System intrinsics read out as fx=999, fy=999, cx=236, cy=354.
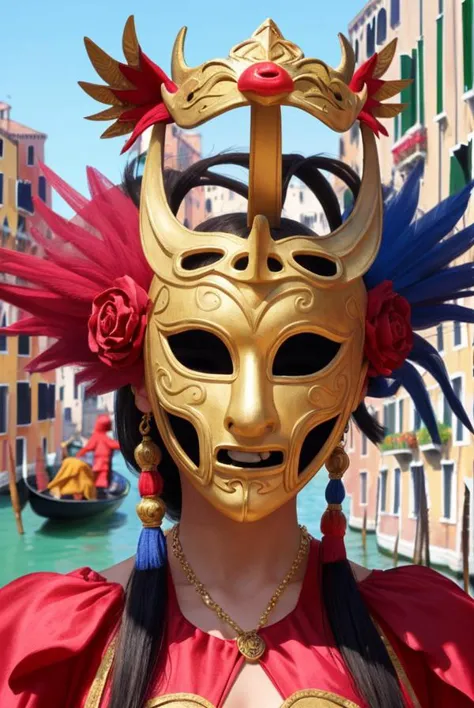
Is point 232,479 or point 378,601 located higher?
point 232,479

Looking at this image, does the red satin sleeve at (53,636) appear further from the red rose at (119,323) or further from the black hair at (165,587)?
the red rose at (119,323)

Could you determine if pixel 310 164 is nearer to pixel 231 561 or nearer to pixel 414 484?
pixel 231 561

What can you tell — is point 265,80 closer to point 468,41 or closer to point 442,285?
point 442,285

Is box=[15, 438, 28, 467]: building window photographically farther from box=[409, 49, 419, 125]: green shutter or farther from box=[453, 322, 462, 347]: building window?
box=[453, 322, 462, 347]: building window

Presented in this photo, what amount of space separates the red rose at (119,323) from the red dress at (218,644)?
38 centimetres

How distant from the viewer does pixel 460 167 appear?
433 centimetres

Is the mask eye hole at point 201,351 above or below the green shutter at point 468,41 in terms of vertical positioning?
below

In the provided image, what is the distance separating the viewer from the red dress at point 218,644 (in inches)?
59.9

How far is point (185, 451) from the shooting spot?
159cm

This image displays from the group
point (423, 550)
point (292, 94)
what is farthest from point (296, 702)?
point (423, 550)

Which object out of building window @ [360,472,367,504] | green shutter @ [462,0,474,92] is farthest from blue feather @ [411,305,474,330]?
building window @ [360,472,367,504]

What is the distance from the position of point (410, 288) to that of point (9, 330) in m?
0.71

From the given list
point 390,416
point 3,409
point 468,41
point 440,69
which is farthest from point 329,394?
point 3,409

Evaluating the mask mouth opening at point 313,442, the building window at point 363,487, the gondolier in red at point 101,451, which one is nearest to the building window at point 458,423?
the building window at point 363,487
